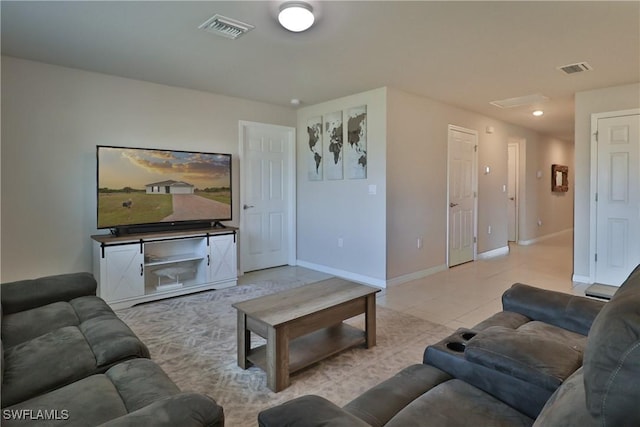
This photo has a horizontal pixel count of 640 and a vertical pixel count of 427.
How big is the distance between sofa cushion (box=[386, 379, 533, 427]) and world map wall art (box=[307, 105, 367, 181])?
3387 mm

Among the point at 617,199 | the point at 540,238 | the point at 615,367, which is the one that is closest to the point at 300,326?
the point at 615,367

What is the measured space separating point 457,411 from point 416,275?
360 centimetres

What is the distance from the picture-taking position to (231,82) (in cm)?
404

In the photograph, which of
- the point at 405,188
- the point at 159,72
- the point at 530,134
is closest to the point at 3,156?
the point at 159,72

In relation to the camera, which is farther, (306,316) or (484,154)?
(484,154)

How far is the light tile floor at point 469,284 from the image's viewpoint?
11.2 feet

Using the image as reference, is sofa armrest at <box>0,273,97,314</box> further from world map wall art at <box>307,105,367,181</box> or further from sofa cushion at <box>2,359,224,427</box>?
world map wall art at <box>307,105,367,181</box>

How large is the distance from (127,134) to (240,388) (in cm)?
313

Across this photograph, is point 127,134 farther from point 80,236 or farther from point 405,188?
point 405,188

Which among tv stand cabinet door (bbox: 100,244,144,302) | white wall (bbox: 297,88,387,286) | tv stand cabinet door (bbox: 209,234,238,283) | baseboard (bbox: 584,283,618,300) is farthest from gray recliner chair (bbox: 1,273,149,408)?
baseboard (bbox: 584,283,618,300)

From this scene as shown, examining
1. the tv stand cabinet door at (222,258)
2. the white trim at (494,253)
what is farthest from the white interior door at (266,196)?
the white trim at (494,253)

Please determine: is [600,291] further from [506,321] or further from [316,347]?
[316,347]

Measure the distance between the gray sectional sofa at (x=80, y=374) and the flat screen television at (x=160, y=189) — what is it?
1586 mm

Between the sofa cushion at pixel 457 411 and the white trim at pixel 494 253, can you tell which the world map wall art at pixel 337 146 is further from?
the sofa cushion at pixel 457 411
